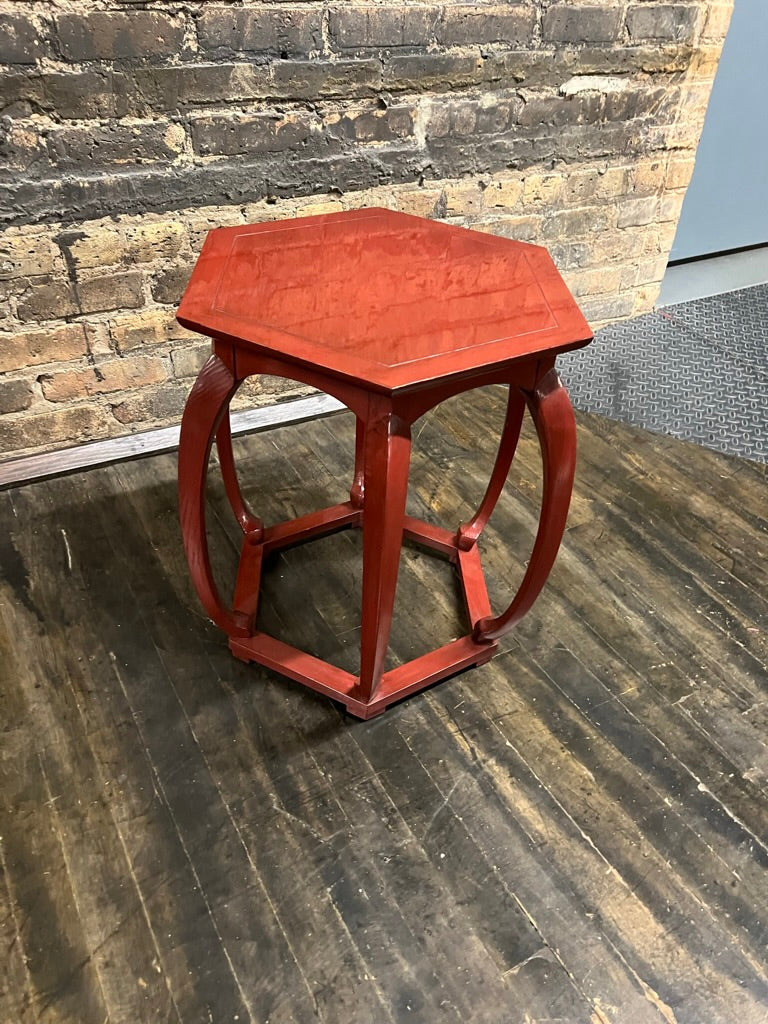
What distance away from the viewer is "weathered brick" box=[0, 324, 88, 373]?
5.41 ft

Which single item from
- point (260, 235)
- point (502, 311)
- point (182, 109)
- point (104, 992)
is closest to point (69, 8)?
point (182, 109)

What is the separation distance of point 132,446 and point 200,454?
844 millimetres

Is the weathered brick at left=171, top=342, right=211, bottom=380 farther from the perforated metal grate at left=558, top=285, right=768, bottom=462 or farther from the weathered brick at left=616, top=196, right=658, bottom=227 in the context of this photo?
the weathered brick at left=616, top=196, right=658, bottom=227

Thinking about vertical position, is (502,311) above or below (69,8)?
below

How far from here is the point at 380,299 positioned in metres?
1.06

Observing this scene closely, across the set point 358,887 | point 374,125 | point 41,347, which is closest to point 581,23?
point 374,125

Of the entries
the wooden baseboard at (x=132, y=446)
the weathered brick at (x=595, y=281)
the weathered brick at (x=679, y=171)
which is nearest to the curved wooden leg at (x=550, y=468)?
the wooden baseboard at (x=132, y=446)

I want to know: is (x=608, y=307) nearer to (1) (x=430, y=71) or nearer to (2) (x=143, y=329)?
(1) (x=430, y=71)

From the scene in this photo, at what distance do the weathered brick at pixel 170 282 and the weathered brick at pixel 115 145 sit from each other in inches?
9.3

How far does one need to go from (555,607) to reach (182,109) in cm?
130

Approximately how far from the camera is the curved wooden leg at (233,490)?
1475 millimetres

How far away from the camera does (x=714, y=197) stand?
113 inches

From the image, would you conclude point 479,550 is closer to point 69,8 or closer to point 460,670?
point 460,670

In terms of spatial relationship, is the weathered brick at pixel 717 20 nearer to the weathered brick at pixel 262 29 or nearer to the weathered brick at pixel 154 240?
the weathered brick at pixel 262 29
